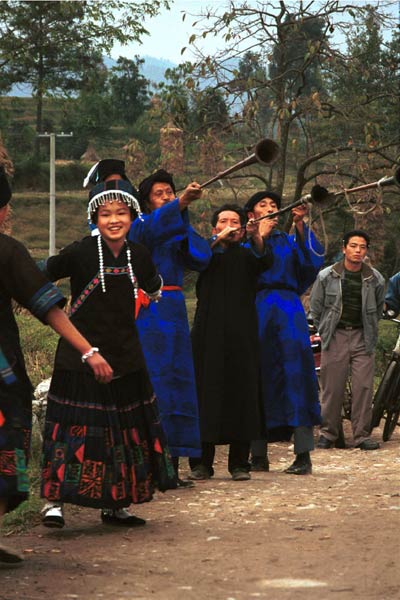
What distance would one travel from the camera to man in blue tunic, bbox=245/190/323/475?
921cm

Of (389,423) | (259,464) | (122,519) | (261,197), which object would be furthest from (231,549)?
(389,423)

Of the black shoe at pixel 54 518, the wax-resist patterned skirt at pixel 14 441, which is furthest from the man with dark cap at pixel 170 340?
the wax-resist patterned skirt at pixel 14 441

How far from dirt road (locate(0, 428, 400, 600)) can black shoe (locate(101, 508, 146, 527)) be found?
62mm

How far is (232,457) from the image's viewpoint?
8.80m

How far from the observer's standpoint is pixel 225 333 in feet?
29.1

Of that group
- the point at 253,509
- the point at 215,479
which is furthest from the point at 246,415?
the point at 253,509

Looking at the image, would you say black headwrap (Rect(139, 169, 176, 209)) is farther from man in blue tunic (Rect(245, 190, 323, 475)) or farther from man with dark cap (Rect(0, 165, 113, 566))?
man with dark cap (Rect(0, 165, 113, 566))

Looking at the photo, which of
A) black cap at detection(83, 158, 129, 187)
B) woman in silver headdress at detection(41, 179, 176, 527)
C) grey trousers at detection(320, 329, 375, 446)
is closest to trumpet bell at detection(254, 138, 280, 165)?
black cap at detection(83, 158, 129, 187)

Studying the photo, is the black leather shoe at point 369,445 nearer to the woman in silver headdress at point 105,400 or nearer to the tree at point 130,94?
the woman in silver headdress at point 105,400

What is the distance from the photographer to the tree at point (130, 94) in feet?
283

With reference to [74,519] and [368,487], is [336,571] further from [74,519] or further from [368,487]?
[368,487]

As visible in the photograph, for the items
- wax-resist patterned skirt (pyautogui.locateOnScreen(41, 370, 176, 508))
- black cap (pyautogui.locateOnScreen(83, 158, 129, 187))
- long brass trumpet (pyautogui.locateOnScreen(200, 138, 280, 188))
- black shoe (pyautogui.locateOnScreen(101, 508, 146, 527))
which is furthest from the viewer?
long brass trumpet (pyautogui.locateOnScreen(200, 138, 280, 188))

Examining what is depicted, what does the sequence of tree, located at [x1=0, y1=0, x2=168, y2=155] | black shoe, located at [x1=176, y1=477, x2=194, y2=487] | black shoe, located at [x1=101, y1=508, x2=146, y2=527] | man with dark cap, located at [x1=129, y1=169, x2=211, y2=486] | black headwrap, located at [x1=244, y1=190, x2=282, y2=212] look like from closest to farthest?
black shoe, located at [x1=101, y1=508, x2=146, y2=527] → man with dark cap, located at [x1=129, y1=169, x2=211, y2=486] → black shoe, located at [x1=176, y1=477, x2=194, y2=487] → black headwrap, located at [x1=244, y1=190, x2=282, y2=212] → tree, located at [x1=0, y1=0, x2=168, y2=155]

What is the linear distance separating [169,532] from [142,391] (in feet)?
2.36
